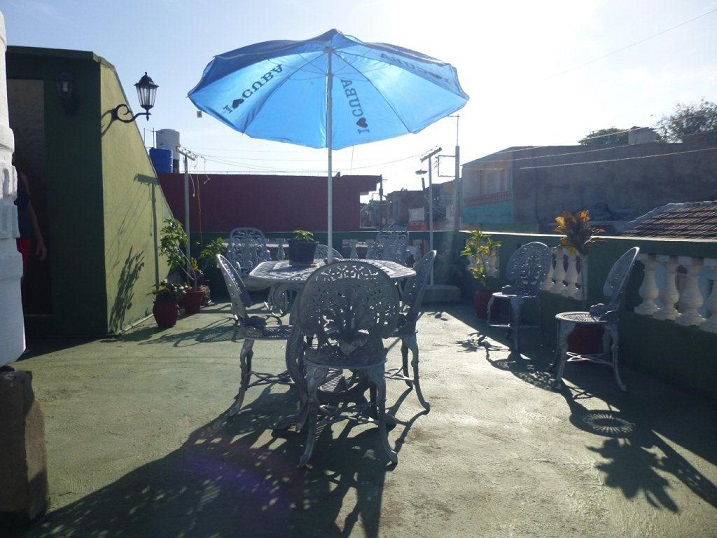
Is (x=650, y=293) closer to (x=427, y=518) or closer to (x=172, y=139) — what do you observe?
(x=427, y=518)

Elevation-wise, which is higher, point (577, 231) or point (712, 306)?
point (577, 231)

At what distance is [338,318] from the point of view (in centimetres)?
274

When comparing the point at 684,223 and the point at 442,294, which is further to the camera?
the point at 442,294

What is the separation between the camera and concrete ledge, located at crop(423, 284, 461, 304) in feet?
26.6

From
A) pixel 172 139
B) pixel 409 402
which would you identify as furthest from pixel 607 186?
pixel 409 402

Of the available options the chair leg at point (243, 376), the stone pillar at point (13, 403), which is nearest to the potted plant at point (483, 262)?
the chair leg at point (243, 376)

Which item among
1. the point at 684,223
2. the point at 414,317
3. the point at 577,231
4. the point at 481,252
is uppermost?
the point at 684,223

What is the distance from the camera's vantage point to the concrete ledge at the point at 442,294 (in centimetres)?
812

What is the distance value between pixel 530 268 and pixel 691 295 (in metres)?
1.83

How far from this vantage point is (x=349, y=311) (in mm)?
2723

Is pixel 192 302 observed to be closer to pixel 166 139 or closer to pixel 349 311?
pixel 349 311

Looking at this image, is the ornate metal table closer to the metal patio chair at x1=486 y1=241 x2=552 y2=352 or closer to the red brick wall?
the metal patio chair at x1=486 y1=241 x2=552 y2=352

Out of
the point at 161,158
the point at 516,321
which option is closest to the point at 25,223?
the point at 516,321

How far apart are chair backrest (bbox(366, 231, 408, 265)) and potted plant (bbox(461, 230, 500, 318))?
0.87 m
